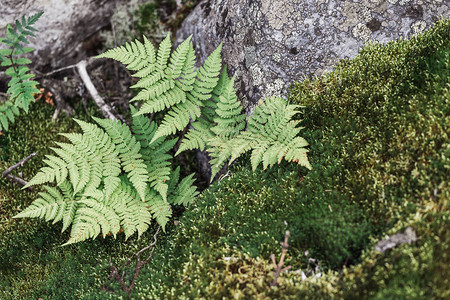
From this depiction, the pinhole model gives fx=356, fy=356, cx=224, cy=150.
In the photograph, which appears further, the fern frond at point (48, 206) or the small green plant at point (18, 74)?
the small green plant at point (18, 74)

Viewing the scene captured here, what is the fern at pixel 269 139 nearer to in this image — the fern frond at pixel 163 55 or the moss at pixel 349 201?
the moss at pixel 349 201

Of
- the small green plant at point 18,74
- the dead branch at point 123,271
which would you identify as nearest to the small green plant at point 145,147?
the dead branch at point 123,271

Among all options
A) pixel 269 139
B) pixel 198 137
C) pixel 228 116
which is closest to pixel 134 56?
pixel 198 137

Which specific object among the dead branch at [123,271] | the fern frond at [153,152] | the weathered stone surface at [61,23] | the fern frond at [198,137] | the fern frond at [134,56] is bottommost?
the dead branch at [123,271]

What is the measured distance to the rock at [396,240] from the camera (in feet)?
10.7

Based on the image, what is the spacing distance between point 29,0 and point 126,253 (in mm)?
4760

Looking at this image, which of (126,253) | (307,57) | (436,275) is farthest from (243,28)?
(436,275)

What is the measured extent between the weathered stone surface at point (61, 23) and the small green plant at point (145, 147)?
2.52 meters

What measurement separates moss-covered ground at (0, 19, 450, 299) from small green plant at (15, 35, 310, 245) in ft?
1.35

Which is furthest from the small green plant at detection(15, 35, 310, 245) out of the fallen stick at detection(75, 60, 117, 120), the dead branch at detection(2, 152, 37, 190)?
the fallen stick at detection(75, 60, 117, 120)

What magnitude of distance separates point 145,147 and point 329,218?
275 centimetres

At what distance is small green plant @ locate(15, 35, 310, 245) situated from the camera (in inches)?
177

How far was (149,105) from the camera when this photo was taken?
15.5 feet

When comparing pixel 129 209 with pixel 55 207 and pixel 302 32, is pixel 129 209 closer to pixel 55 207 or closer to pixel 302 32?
pixel 55 207
